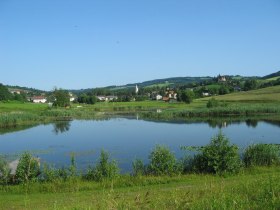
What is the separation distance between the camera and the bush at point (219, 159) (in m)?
19.0

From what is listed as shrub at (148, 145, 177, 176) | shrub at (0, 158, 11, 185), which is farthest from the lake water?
shrub at (0, 158, 11, 185)

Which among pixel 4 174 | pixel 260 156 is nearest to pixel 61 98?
pixel 4 174

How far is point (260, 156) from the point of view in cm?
2144

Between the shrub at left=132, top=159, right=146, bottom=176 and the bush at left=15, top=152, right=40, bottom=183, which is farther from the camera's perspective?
the shrub at left=132, top=159, right=146, bottom=176

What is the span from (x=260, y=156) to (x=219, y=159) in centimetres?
352

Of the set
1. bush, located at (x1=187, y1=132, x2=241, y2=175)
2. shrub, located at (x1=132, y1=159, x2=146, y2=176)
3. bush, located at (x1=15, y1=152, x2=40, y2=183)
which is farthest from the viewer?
shrub, located at (x1=132, y1=159, x2=146, y2=176)

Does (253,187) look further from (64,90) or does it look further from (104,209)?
(64,90)

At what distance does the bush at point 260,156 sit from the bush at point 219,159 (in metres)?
1.89

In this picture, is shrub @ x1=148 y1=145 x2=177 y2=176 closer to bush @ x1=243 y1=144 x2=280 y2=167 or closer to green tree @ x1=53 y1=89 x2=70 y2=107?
bush @ x1=243 y1=144 x2=280 y2=167

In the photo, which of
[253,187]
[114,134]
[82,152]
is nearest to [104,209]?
[253,187]

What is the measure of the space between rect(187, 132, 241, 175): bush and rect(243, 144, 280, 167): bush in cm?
189

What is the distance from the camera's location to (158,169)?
1958 centimetres

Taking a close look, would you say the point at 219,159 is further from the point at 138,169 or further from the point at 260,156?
the point at 138,169

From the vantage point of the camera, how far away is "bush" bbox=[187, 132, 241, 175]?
19047 mm
